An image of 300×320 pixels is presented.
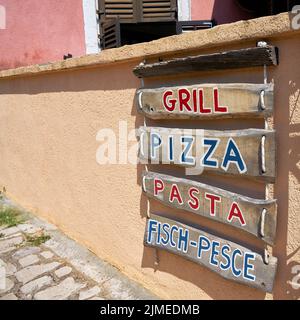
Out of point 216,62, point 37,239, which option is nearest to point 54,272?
point 37,239

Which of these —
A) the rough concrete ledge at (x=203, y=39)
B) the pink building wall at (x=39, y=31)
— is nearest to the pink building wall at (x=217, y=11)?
the pink building wall at (x=39, y=31)

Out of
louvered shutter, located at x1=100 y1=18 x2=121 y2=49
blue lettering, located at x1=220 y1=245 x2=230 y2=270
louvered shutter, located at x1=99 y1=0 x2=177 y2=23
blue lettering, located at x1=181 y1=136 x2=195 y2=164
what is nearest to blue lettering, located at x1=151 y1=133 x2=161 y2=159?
blue lettering, located at x1=181 y1=136 x2=195 y2=164

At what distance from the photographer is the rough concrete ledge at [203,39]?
5.63 ft

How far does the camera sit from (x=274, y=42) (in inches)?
69.9

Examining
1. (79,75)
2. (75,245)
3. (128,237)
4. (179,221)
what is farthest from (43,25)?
(179,221)

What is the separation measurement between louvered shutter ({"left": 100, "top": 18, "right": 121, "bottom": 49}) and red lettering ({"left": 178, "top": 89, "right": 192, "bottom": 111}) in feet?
12.4

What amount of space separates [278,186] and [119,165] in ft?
A: 4.94

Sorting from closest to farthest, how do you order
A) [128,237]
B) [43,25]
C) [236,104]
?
[236,104]
[128,237]
[43,25]

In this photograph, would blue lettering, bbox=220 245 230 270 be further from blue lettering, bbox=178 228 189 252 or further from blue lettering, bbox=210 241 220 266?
blue lettering, bbox=178 228 189 252

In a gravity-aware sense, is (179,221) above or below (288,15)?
below

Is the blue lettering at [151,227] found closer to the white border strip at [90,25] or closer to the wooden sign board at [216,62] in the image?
the wooden sign board at [216,62]

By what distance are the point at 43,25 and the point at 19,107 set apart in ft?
6.83

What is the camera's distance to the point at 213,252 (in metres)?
2.22

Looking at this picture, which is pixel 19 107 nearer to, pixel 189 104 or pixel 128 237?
pixel 128 237
